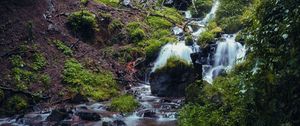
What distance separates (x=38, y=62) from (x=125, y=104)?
14.1 feet

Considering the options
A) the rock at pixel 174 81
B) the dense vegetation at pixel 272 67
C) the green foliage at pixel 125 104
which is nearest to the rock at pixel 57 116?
the green foliage at pixel 125 104

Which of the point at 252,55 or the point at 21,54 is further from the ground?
the point at 21,54

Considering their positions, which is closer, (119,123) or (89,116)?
(119,123)

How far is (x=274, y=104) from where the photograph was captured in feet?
16.6

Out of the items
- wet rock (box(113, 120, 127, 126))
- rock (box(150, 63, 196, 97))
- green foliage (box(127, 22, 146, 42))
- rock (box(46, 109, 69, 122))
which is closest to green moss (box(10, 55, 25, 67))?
rock (box(46, 109, 69, 122))

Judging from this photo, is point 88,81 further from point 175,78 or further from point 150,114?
point 150,114

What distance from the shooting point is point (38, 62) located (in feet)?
54.3

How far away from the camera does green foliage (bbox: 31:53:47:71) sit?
53.4ft

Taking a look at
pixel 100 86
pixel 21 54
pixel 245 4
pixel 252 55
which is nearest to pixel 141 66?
pixel 100 86

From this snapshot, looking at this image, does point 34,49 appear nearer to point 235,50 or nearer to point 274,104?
point 235,50

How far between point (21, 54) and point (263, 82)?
1269cm

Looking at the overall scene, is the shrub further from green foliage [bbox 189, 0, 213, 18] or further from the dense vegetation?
the dense vegetation

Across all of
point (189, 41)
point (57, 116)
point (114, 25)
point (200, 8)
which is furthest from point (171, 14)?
point (57, 116)

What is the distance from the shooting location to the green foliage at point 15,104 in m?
13.7
